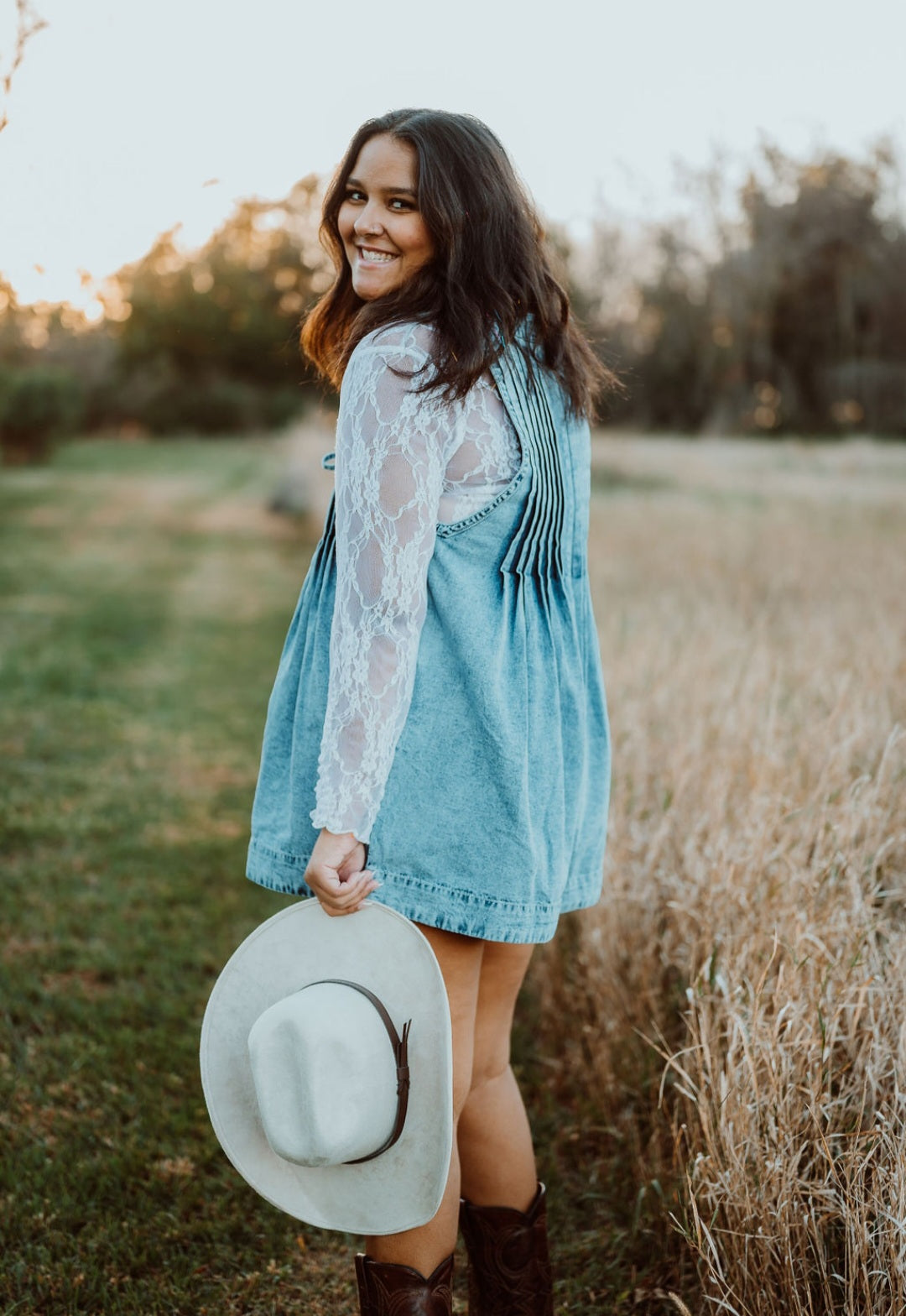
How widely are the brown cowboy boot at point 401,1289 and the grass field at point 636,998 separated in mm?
399

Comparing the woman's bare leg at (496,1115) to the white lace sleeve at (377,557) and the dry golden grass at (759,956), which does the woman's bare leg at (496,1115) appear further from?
the white lace sleeve at (377,557)

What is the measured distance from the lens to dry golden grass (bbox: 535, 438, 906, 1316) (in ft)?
5.41

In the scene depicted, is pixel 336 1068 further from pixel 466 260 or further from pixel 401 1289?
pixel 466 260

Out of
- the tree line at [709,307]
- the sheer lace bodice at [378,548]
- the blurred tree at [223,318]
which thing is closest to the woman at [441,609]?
the sheer lace bodice at [378,548]

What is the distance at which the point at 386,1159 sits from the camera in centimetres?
145

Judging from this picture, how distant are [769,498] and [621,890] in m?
7.56

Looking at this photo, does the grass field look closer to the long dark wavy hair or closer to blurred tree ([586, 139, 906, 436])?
the long dark wavy hair

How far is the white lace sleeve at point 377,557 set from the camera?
4.37ft

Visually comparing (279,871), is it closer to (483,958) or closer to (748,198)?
(483,958)

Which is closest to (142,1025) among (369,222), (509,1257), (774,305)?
(509,1257)

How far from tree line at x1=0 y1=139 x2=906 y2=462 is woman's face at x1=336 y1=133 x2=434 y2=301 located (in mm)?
7979

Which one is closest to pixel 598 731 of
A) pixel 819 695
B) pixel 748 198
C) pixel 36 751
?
pixel 819 695

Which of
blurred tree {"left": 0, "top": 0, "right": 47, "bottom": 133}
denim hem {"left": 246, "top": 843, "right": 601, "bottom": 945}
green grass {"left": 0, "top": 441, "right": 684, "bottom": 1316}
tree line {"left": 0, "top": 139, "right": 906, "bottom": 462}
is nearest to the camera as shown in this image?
denim hem {"left": 246, "top": 843, "right": 601, "bottom": 945}

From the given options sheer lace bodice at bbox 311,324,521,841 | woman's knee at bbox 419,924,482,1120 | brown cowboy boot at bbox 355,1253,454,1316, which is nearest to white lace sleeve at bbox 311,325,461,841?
sheer lace bodice at bbox 311,324,521,841
